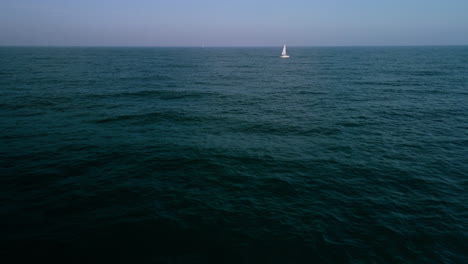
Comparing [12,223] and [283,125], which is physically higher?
[283,125]

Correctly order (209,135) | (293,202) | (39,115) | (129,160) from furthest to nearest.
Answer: (39,115) → (209,135) → (129,160) → (293,202)

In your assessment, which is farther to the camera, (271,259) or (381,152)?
(381,152)

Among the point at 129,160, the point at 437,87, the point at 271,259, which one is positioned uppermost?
the point at 437,87

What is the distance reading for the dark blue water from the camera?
14797 millimetres

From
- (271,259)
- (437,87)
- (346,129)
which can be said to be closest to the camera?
(271,259)

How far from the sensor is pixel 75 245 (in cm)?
1450

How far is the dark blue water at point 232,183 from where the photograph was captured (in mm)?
14797

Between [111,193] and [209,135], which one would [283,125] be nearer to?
[209,135]

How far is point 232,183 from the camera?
70.6 ft

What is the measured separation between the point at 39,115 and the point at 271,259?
38371mm

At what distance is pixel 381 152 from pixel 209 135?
19267mm

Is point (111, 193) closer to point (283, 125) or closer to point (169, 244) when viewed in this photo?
point (169, 244)

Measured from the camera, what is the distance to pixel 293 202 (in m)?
19.0

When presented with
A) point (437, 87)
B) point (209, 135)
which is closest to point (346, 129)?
point (209, 135)
